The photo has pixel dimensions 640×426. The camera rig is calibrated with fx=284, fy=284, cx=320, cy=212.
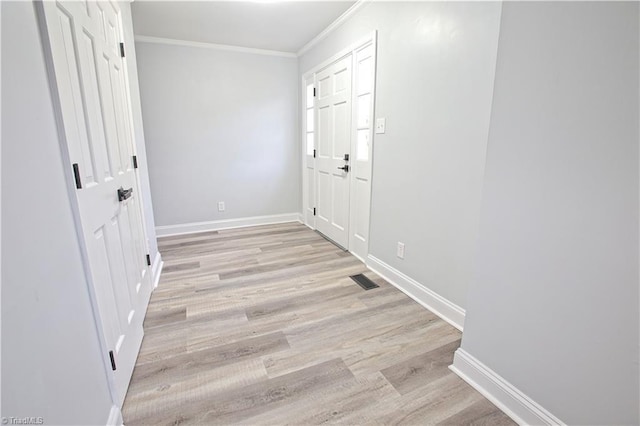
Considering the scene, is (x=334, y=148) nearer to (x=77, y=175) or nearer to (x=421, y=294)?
(x=421, y=294)

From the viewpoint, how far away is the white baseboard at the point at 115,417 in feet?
3.70

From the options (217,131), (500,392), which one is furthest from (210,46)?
(500,392)

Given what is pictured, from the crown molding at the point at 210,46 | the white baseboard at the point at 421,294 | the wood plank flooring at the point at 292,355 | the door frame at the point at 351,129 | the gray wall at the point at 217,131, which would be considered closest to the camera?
the wood plank flooring at the point at 292,355

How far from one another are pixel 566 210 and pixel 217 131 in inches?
147

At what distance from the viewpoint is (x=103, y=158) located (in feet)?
4.44

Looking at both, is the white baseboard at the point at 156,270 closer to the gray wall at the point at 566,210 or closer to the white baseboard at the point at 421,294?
the white baseboard at the point at 421,294

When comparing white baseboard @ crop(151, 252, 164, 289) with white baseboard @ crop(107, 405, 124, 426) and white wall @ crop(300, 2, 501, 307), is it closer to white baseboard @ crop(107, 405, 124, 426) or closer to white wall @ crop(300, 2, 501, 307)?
white baseboard @ crop(107, 405, 124, 426)

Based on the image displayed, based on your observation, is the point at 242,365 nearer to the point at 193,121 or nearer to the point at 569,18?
the point at 569,18

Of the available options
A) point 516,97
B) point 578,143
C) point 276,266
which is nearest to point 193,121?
point 276,266

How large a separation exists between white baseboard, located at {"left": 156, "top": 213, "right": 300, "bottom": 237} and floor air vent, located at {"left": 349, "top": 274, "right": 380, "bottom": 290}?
205 cm

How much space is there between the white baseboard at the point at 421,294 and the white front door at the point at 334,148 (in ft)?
2.22

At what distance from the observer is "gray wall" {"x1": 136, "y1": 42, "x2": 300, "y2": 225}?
11.4 feet

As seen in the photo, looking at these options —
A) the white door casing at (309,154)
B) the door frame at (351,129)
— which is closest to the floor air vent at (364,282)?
the door frame at (351,129)

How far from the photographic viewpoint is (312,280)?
8.33ft
